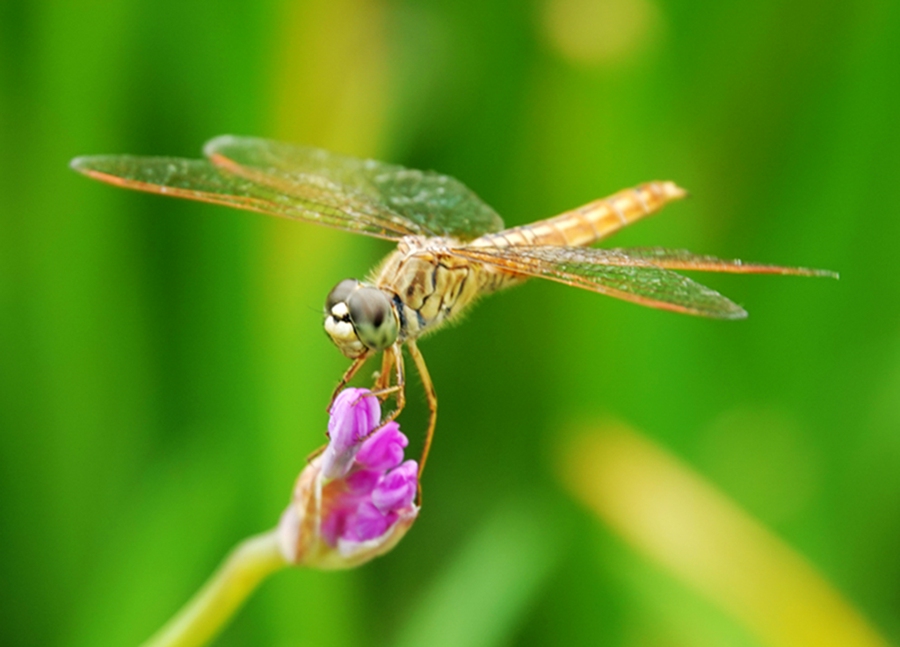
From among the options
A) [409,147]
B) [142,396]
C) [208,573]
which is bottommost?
[208,573]

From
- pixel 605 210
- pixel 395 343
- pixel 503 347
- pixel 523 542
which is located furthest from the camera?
pixel 503 347

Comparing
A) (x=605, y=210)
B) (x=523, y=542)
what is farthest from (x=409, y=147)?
(x=523, y=542)

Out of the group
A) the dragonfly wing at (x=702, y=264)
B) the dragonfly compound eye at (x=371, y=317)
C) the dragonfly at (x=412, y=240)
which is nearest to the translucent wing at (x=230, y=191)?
the dragonfly at (x=412, y=240)

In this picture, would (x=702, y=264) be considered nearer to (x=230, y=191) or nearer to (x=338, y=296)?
(x=338, y=296)

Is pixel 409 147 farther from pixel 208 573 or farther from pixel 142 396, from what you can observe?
pixel 208 573

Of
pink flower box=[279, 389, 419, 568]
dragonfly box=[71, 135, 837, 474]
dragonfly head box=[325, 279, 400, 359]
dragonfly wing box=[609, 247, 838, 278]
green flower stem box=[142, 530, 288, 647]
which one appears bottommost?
green flower stem box=[142, 530, 288, 647]

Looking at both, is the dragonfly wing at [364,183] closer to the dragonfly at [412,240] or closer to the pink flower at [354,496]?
the dragonfly at [412,240]

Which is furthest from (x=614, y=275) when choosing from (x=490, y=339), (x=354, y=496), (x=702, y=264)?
(x=490, y=339)

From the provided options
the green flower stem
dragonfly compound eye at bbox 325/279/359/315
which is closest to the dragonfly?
dragonfly compound eye at bbox 325/279/359/315

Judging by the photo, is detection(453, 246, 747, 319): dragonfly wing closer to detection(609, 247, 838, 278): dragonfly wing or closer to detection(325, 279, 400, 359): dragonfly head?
detection(609, 247, 838, 278): dragonfly wing
